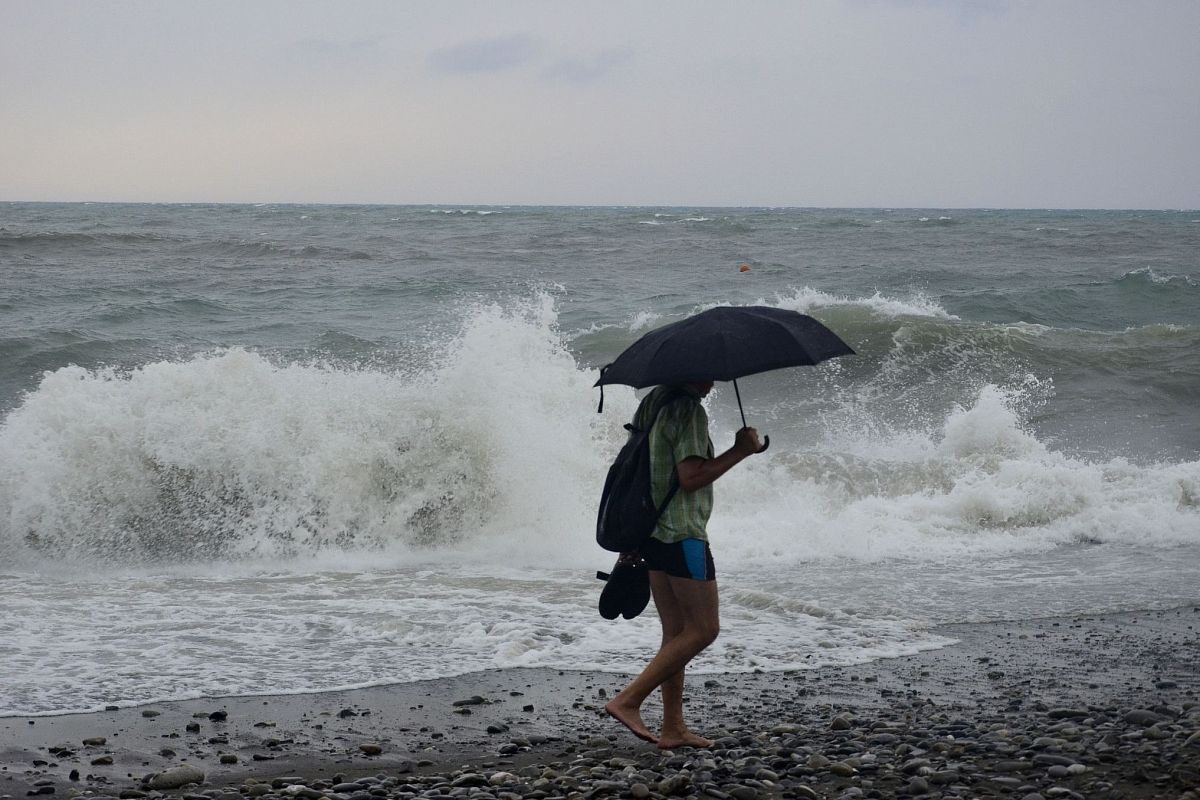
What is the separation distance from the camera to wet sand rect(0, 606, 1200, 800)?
4.33 metres

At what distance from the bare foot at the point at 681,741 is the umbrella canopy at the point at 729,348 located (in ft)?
5.04

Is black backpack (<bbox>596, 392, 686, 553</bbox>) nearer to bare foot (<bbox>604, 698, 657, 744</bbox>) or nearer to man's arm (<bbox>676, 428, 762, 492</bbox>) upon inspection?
man's arm (<bbox>676, 428, 762, 492</bbox>)

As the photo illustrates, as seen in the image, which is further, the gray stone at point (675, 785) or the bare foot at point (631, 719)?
the bare foot at point (631, 719)

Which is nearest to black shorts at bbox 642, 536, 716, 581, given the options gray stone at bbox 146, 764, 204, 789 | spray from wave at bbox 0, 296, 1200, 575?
gray stone at bbox 146, 764, 204, 789

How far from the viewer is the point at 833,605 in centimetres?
763

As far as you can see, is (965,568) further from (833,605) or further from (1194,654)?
(1194,654)

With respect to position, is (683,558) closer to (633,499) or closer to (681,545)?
(681,545)

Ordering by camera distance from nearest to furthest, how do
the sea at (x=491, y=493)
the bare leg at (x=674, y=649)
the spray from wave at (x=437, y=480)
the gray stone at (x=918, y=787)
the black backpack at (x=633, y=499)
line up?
1. the gray stone at (x=918, y=787)
2. the black backpack at (x=633, y=499)
3. the bare leg at (x=674, y=649)
4. the sea at (x=491, y=493)
5. the spray from wave at (x=437, y=480)

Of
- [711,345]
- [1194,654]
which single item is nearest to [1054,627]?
[1194,654]

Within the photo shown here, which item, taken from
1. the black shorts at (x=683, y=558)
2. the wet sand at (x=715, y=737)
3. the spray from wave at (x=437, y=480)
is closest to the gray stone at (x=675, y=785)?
the wet sand at (x=715, y=737)

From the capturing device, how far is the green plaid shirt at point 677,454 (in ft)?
14.9

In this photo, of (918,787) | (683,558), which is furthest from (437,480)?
(918,787)

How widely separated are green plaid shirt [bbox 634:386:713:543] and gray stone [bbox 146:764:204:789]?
205cm

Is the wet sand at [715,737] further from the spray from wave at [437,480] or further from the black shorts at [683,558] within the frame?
the spray from wave at [437,480]
